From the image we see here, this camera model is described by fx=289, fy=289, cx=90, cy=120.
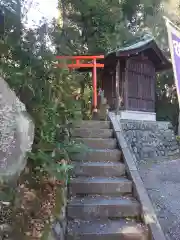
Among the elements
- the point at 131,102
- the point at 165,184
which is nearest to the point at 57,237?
the point at 165,184

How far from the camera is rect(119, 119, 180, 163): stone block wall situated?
409 inches

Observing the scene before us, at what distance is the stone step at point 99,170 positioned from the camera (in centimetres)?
476

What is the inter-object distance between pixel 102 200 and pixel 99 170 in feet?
2.27

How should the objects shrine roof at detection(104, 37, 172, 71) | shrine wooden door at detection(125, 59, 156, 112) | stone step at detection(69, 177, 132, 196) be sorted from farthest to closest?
shrine wooden door at detection(125, 59, 156, 112)
shrine roof at detection(104, 37, 172, 71)
stone step at detection(69, 177, 132, 196)

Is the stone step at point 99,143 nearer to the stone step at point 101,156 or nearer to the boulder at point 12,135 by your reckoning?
the stone step at point 101,156

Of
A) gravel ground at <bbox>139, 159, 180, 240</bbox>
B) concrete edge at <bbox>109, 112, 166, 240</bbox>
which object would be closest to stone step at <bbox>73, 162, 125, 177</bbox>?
concrete edge at <bbox>109, 112, 166, 240</bbox>

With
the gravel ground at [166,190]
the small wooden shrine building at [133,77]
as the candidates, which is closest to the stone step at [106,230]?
the gravel ground at [166,190]

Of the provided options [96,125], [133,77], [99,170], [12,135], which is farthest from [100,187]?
[133,77]

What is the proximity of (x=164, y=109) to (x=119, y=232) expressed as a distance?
13.7m

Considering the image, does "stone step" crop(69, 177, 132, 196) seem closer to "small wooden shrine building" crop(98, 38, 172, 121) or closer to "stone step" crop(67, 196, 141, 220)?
"stone step" crop(67, 196, 141, 220)

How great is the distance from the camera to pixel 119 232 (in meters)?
3.62

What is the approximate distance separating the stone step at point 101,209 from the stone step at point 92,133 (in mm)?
2026

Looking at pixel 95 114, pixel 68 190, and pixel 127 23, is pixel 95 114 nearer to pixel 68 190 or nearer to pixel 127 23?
pixel 68 190

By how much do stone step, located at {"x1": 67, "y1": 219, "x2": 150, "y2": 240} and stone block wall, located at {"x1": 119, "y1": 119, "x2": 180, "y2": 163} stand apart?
20.2 ft
